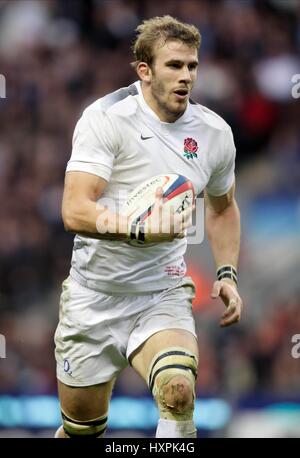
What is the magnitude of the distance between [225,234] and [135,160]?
38.4 inches

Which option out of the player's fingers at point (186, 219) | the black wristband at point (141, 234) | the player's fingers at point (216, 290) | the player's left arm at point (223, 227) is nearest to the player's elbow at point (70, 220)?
the black wristband at point (141, 234)

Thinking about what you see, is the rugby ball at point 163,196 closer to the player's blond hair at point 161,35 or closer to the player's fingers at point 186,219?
the player's fingers at point 186,219

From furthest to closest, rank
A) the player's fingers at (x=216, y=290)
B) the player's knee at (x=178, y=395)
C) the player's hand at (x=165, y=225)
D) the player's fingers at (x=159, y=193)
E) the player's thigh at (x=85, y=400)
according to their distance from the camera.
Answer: the player's thigh at (x=85, y=400)
the player's fingers at (x=216, y=290)
the player's fingers at (x=159, y=193)
the player's knee at (x=178, y=395)
the player's hand at (x=165, y=225)

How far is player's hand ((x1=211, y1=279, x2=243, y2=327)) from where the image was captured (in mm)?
5500

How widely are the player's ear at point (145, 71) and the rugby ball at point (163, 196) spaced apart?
24.3 inches

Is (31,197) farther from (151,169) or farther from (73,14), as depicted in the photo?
(151,169)

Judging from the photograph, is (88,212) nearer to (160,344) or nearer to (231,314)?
(160,344)

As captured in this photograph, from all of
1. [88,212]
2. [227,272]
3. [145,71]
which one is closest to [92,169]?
[88,212]

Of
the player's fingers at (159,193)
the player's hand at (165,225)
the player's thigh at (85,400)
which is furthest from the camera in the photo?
the player's thigh at (85,400)

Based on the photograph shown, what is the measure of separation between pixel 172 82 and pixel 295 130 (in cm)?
634

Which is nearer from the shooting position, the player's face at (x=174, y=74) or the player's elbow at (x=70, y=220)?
the player's elbow at (x=70, y=220)

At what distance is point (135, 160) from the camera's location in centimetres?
546

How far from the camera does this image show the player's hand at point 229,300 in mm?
5500
